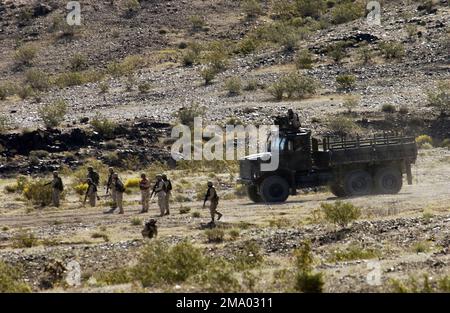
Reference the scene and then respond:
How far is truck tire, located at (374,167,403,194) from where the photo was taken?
110 feet

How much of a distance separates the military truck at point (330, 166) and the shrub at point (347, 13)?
37.7m

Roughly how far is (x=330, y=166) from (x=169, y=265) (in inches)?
555

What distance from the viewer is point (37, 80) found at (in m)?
63.6

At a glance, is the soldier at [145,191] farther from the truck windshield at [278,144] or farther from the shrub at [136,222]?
the truck windshield at [278,144]

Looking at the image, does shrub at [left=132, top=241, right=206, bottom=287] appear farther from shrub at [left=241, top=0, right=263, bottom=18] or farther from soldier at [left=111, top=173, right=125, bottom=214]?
shrub at [left=241, top=0, right=263, bottom=18]


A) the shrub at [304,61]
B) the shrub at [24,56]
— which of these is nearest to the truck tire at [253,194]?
the shrub at [304,61]

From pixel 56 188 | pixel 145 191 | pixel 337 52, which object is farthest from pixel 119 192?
pixel 337 52

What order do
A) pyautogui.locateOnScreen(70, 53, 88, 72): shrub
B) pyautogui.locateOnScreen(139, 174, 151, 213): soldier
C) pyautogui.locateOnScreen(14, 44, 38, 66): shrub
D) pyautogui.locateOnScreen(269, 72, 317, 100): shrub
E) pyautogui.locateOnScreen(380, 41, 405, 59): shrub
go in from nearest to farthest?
pyautogui.locateOnScreen(139, 174, 151, 213): soldier, pyautogui.locateOnScreen(269, 72, 317, 100): shrub, pyautogui.locateOnScreen(380, 41, 405, 59): shrub, pyautogui.locateOnScreen(70, 53, 88, 72): shrub, pyautogui.locateOnScreen(14, 44, 38, 66): shrub

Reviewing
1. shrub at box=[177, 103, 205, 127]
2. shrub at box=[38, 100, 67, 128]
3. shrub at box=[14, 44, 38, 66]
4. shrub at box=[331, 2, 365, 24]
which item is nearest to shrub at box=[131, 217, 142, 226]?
shrub at box=[38, 100, 67, 128]

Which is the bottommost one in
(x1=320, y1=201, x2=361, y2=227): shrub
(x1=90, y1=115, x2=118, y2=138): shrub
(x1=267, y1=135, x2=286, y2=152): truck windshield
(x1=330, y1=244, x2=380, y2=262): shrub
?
(x1=330, y1=244, x2=380, y2=262): shrub

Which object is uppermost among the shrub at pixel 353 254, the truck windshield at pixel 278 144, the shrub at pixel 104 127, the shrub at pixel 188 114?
the shrub at pixel 188 114

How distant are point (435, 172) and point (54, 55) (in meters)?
38.0

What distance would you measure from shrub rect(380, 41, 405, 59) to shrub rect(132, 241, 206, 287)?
4165cm

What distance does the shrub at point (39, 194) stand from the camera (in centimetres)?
3478
